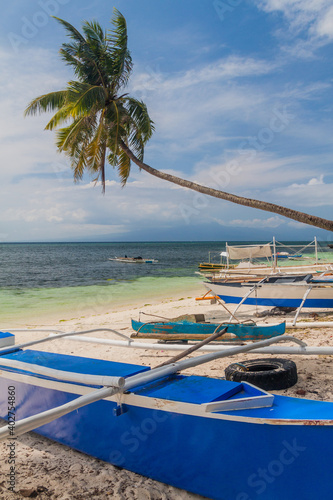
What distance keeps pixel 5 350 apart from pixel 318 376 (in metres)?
4.01

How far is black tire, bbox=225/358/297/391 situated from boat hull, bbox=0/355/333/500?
109 centimetres

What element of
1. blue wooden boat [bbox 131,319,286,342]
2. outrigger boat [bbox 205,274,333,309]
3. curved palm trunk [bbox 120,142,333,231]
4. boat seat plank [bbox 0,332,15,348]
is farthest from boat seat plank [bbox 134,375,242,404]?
outrigger boat [bbox 205,274,333,309]

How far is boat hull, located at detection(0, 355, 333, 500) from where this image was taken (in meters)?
2.53

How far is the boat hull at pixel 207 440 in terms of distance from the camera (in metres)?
2.53

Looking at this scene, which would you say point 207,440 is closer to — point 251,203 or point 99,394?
point 99,394

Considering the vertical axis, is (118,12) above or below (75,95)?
above

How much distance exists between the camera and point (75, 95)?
9141 millimetres

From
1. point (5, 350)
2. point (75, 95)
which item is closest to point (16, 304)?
point (75, 95)

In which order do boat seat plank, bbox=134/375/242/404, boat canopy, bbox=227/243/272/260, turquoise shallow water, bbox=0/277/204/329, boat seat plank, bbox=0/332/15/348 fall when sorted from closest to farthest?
1. boat seat plank, bbox=134/375/242/404
2. boat seat plank, bbox=0/332/15/348
3. turquoise shallow water, bbox=0/277/204/329
4. boat canopy, bbox=227/243/272/260

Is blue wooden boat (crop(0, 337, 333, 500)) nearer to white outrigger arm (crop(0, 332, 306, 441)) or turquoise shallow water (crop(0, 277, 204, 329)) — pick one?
white outrigger arm (crop(0, 332, 306, 441))

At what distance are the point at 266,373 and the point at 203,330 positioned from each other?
9.15 ft

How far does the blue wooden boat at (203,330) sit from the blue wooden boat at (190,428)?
325 cm

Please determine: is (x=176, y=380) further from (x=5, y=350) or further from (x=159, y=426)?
(x=5, y=350)

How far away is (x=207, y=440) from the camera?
9.24 feet
